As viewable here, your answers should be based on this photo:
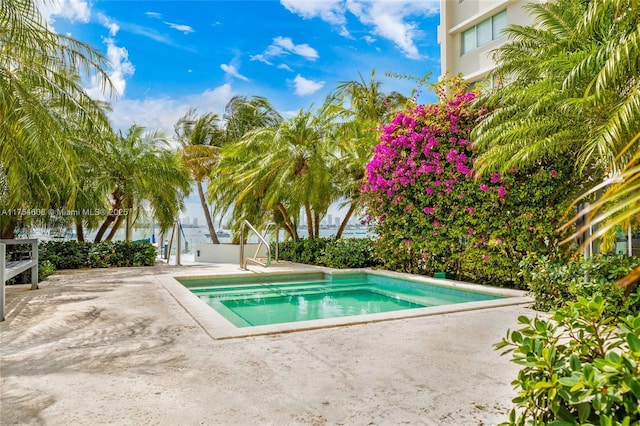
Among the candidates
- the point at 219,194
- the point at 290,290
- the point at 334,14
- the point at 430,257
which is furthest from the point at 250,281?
the point at 334,14

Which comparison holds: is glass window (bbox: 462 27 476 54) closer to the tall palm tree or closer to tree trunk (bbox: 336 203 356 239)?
the tall palm tree

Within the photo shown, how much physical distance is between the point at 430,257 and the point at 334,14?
75.8 feet

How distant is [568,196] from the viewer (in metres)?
7.68

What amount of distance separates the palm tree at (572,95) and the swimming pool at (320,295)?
2.52m

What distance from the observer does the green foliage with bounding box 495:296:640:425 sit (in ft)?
4.57

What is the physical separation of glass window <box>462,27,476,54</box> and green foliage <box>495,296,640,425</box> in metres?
20.3

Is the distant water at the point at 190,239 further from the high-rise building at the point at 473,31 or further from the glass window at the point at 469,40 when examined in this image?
the glass window at the point at 469,40

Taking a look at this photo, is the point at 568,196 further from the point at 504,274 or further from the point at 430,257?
the point at 430,257

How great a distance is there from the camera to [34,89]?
799 centimetres

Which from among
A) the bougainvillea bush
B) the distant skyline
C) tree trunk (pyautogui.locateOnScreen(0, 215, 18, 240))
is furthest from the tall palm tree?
tree trunk (pyautogui.locateOnScreen(0, 215, 18, 240))

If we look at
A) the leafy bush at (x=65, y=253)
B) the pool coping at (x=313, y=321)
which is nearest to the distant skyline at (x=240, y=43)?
the leafy bush at (x=65, y=253)

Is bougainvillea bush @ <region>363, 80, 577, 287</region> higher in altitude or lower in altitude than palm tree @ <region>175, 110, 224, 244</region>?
lower

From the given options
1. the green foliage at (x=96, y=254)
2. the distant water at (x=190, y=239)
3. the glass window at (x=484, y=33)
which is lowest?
the green foliage at (x=96, y=254)

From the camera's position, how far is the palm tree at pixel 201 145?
2039 centimetres
